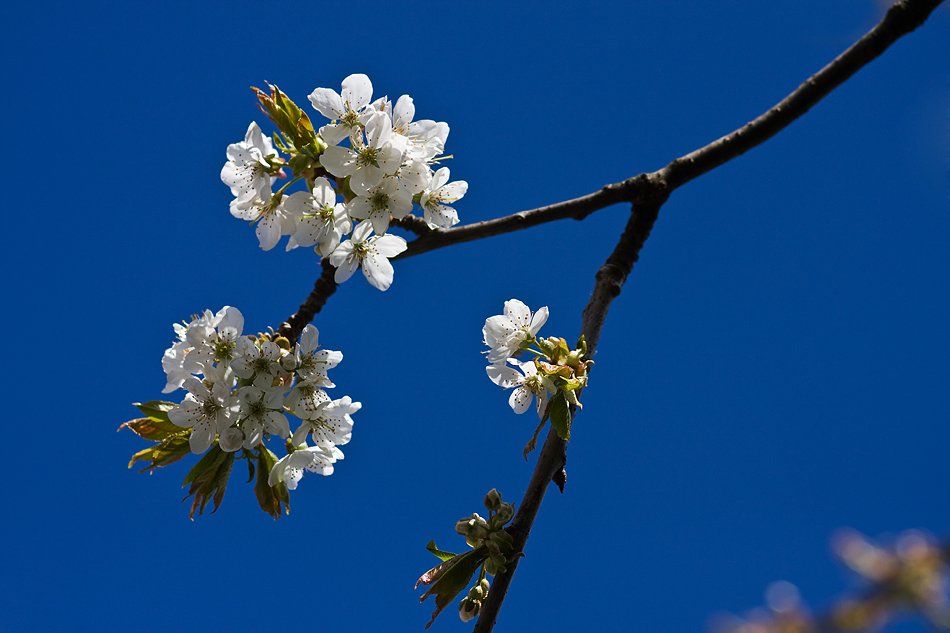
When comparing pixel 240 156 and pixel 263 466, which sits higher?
pixel 240 156

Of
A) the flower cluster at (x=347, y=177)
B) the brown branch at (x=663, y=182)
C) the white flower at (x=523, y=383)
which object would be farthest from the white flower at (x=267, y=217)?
Answer: the white flower at (x=523, y=383)

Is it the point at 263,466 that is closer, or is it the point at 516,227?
the point at 516,227

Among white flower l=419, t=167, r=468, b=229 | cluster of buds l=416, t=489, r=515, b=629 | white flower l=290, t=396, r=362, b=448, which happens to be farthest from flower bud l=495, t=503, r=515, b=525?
white flower l=419, t=167, r=468, b=229

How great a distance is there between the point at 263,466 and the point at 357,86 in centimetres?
146

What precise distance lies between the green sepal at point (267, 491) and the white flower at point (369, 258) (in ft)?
2.48

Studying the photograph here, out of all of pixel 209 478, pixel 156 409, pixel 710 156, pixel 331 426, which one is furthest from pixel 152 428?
pixel 710 156

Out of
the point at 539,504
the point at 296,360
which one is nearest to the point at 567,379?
the point at 539,504

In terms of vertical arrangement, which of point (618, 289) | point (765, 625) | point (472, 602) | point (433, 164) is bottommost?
point (765, 625)

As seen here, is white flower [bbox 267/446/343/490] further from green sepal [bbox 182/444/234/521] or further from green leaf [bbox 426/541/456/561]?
green leaf [bbox 426/541/456/561]

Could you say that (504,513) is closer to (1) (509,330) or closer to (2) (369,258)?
(1) (509,330)

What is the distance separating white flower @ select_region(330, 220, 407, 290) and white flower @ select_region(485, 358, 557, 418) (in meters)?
0.54

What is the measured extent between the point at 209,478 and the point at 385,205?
1167mm

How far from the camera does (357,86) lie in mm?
2197

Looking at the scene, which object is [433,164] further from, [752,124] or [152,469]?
[152,469]
